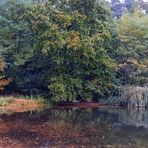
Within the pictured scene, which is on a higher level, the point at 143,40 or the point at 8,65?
the point at 143,40

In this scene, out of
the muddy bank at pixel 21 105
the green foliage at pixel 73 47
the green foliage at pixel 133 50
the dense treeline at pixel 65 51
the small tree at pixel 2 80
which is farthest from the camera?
the green foliage at pixel 133 50

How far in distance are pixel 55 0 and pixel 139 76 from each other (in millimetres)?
9826

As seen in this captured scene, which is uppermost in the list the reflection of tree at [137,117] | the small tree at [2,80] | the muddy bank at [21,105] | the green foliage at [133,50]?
the green foliage at [133,50]

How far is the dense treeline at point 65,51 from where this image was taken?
2944 centimetres

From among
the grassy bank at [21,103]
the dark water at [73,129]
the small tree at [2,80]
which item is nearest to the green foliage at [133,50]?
the dark water at [73,129]

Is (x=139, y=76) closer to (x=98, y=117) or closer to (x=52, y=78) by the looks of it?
(x=52, y=78)

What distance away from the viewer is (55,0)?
102 feet

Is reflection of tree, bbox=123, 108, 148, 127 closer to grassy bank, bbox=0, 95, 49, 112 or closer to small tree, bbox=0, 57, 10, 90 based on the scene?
grassy bank, bbox=0, 95, 49, 112

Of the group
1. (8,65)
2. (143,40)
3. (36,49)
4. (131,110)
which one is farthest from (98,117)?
(143,40)

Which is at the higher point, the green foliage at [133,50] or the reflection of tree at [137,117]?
the green foliage at [133,50]

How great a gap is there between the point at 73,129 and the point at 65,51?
12.0 m

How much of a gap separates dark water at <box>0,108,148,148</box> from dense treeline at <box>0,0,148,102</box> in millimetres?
4584

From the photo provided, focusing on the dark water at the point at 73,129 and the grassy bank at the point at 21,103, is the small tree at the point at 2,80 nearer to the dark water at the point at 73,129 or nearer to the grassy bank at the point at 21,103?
the grassy bank at the point at 21,103

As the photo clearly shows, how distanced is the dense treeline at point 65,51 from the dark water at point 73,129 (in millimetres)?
4584
